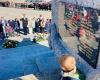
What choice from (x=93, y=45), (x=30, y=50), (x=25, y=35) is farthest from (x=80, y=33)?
(x=25, y=35)

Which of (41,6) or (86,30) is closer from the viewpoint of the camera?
(86,30)

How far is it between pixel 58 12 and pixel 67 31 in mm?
1281

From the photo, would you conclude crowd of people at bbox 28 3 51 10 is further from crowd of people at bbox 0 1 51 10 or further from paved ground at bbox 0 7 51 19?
paved ground at bbox 0 7 51 19

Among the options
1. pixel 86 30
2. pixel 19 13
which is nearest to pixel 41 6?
pixel 19 13

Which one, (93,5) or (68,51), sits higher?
(93,5)

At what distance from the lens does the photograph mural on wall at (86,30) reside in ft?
18.2

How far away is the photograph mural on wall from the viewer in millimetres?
5543

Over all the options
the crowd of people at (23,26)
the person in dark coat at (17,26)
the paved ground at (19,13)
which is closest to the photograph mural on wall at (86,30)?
the crowd of people at (23,26)

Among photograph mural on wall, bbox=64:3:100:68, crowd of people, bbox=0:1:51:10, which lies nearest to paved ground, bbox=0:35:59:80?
photograph mural on wall, bbox=64:3:100:68

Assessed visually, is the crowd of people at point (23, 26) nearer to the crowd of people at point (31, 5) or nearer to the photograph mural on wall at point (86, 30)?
the crowd of people at point (31, 5)

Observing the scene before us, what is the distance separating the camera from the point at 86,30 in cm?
607

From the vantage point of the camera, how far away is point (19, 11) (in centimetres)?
2731

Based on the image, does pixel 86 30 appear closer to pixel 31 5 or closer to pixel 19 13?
pixel 19 13

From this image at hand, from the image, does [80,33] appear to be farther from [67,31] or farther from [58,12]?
[58,12]
